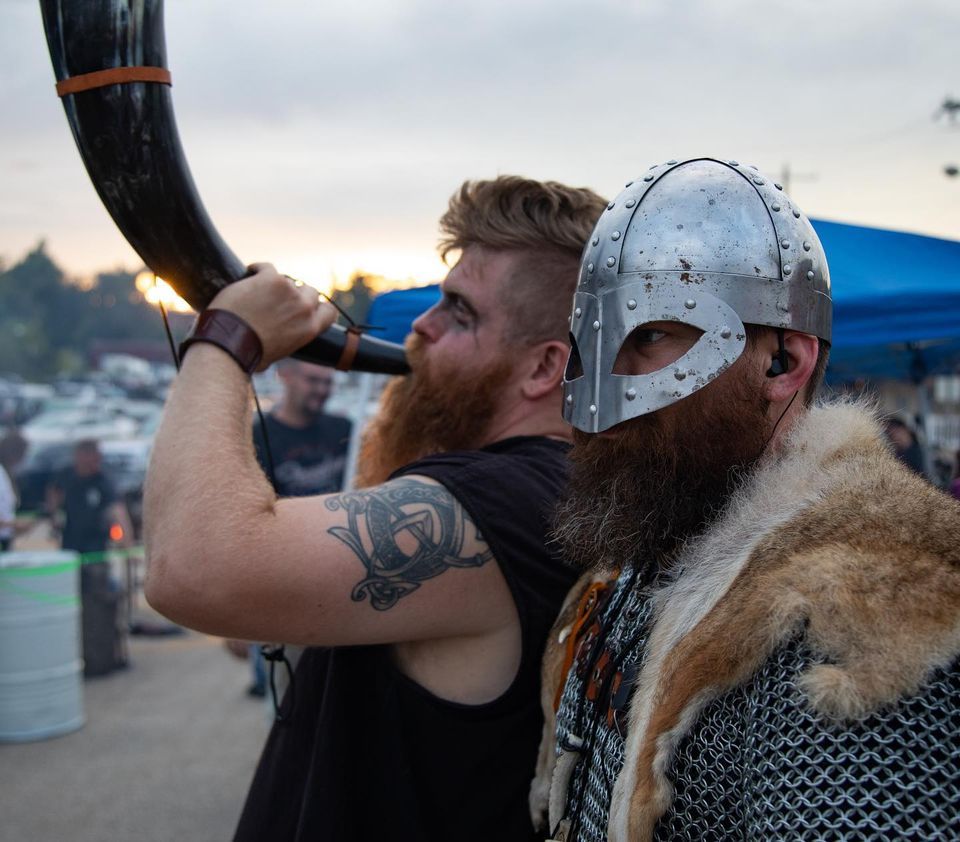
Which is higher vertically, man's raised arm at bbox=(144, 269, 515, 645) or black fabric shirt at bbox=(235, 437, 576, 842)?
man's raised arm at bbox=(144, 269, 515, 645)

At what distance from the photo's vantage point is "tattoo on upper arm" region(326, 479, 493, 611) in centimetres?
182

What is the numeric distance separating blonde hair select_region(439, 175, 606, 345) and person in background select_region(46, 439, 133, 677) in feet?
20.9

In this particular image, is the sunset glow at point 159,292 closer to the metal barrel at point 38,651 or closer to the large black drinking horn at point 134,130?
the large black drinking horn at point 134,130

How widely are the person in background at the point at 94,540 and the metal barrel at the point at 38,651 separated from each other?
1.24 meters

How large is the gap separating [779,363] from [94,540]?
7.83m

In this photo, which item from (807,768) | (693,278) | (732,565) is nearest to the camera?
(807,768)

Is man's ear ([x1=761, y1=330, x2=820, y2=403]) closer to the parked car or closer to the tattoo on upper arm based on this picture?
the tattoo on upper arm

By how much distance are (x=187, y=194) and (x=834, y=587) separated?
4.99 feet

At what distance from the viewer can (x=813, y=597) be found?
1167mm

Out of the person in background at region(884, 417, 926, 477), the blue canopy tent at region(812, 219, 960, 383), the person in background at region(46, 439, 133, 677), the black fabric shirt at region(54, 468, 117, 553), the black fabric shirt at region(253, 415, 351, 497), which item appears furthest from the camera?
the black fabric shirt at region(54, 468, 117, 553)

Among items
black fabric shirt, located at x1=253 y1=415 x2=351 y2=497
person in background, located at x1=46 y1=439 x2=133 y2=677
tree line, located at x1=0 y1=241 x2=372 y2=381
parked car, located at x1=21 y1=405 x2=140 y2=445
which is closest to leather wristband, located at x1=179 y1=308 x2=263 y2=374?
black fabric shirt, located at x1=253 y1=415 x2=351 y2=497

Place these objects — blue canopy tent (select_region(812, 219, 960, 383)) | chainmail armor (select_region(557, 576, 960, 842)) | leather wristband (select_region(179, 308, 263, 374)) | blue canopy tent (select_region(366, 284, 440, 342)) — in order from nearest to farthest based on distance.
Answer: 1. chainmail armor (select_region(557, 576, 960, 842))
2. leather wristband (select_region(179, 308, 263, 374))
3. blue canopy tent (select_region(812, 219, 960, 383))
4. blue canopy tent (select_region(366, 284, 440, 342))

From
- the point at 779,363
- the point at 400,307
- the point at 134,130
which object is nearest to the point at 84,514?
the point at 400,307

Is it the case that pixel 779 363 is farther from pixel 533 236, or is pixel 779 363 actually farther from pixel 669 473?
pixel 533 236
